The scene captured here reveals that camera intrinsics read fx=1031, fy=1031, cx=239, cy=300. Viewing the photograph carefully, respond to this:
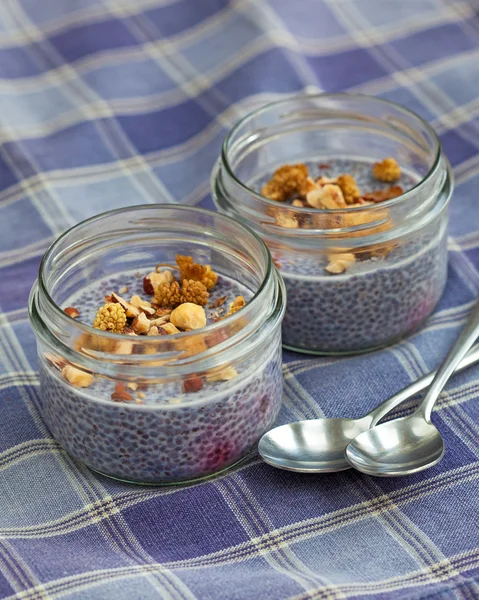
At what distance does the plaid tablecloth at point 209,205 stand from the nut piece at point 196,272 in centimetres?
24

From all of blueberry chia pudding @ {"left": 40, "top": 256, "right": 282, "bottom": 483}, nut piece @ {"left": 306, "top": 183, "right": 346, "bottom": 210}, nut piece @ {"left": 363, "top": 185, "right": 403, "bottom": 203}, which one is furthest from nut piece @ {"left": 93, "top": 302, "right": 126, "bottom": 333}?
nut piece @ {"left": 363, "top": 185, "right": 403, "bottom": 203}

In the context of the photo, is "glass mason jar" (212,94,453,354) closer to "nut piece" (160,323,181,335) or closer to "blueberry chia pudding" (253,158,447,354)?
"blueberry chia pudding" (253,158,447,354)

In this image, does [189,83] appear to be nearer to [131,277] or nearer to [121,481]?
[131,277]

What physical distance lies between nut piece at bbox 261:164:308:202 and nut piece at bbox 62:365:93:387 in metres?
0.61

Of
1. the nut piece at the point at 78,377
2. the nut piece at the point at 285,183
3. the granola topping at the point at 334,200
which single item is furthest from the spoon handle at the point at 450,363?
the nut piece at the point at 78,377

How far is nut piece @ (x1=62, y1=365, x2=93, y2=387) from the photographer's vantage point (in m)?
1.52

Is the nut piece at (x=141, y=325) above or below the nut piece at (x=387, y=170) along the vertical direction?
above

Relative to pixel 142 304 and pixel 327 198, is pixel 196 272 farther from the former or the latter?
pixel 327 198

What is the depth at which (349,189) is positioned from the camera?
193cm

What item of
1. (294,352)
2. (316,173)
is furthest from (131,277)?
(316,173)

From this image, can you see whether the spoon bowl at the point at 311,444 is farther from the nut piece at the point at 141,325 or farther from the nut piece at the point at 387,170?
the nut piece at the point at 387,170

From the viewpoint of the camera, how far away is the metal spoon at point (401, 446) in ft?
5.13

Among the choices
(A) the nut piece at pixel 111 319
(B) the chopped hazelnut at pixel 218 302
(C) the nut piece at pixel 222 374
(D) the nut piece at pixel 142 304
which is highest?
(A) the nut piece at pixel 111 319

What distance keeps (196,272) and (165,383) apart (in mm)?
298
